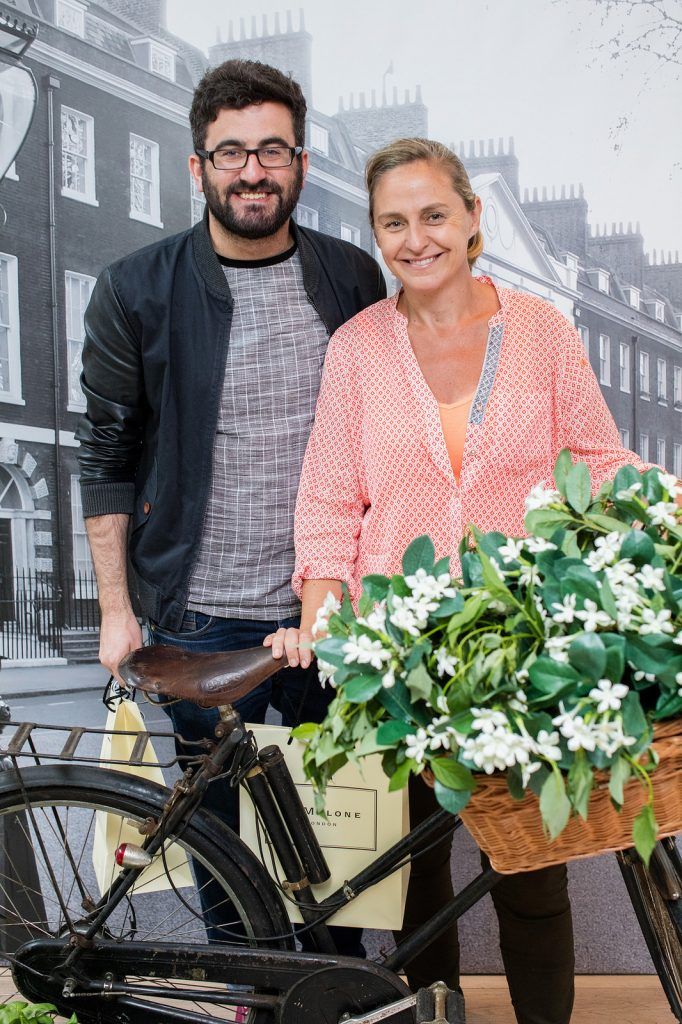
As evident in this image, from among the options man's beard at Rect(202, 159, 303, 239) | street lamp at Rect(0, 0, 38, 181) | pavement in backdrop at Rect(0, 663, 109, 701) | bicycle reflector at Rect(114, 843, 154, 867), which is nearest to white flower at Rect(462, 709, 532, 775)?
bicycle reflector at Rect(114, 843, 154, 867)

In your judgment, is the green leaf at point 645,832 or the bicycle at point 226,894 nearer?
the green leaf at point 645,832

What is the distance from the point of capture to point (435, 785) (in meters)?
1.06

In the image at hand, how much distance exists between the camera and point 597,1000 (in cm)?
242

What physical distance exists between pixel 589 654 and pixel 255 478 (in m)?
1.10

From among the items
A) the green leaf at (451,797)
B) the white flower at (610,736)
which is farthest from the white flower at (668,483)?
the green leaf at (451,797)

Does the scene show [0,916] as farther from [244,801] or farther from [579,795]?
[579,795]

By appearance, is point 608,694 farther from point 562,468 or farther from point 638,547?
point 562,468

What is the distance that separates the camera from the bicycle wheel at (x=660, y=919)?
4.93ft

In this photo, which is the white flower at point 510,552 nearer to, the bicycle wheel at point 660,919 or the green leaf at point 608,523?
the green leaf at point 608,523

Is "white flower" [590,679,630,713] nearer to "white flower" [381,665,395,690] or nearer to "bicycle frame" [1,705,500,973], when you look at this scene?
"white flower" [381,665,395,690]

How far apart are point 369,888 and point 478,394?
0.93 metres

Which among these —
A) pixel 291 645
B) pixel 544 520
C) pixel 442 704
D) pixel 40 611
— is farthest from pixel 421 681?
pixel 40 611

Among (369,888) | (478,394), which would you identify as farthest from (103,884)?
(478,394)

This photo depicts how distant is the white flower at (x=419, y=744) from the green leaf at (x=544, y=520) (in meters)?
0.27
